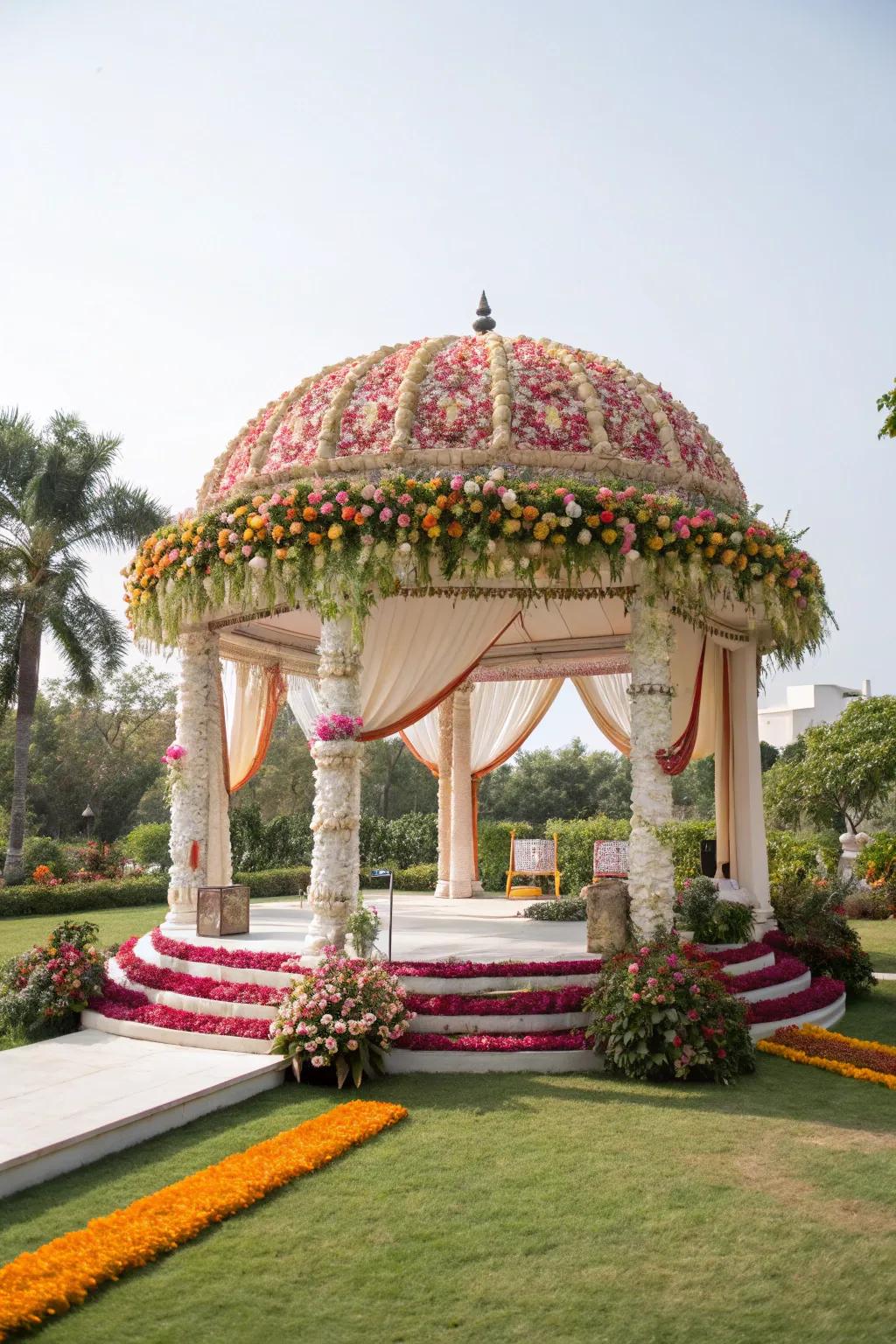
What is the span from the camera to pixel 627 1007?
8312 mm

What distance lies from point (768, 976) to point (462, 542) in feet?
17.0

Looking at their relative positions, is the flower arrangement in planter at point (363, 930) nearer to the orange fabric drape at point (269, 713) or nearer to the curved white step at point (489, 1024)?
the curved white step at point (489, 1024)

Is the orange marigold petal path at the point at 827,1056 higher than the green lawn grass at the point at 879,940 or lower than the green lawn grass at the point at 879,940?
higher

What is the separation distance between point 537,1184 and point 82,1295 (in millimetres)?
2502

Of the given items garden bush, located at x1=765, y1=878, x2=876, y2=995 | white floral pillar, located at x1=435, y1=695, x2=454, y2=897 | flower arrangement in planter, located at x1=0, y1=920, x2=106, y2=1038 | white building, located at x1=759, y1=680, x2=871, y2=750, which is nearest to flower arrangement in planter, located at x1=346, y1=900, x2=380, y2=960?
flower arrangement in planter, located at x1=0, y1=920, x2=106, y2=1038

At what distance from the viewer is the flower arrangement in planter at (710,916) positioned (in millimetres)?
10750

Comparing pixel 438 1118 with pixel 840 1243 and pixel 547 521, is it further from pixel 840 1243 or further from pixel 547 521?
pixel 547 521

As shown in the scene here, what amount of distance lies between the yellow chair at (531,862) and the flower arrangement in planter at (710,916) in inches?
252

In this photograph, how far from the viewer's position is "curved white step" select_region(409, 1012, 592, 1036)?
340 inches

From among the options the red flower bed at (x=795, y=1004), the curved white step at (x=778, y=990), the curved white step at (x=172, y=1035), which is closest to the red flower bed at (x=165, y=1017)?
the curved white step at (x=172, y=1035)

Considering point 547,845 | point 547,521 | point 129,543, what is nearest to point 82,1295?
point 547,521

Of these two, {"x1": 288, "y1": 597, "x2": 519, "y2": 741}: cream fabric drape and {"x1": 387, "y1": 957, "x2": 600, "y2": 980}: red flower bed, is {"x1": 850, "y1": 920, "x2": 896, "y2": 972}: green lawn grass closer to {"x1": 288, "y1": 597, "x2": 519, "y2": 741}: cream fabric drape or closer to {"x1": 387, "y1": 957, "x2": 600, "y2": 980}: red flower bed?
{"x1": 387, "y1": 957, "x2": 600, "y2": 980}: red flower bed

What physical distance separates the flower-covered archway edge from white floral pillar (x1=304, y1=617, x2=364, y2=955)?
0.47m

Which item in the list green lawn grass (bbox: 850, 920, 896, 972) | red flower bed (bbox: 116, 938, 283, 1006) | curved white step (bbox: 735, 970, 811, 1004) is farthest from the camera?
green lawn grass (bbox: 850, 920, 896, 972)
